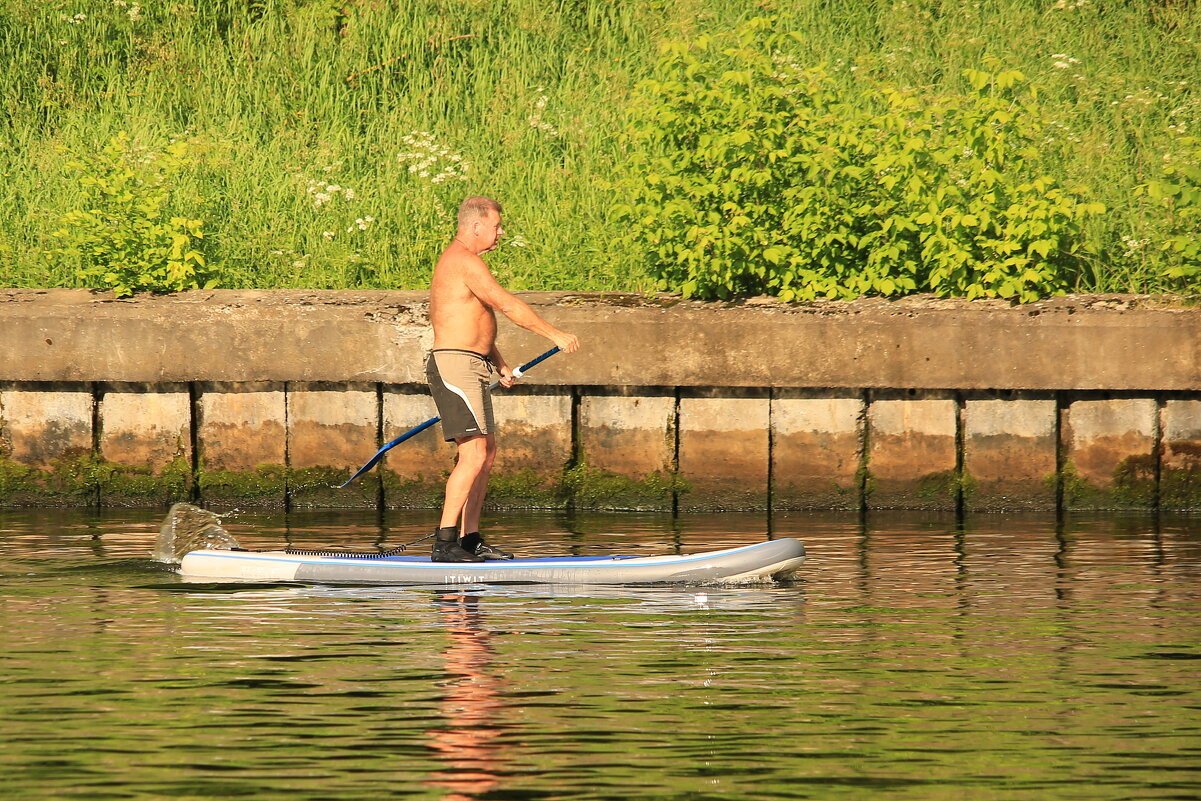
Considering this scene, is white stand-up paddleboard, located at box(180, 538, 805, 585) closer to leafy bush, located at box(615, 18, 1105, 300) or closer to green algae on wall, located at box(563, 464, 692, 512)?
green algae on wall, located at box(563, 464, 692, 512)

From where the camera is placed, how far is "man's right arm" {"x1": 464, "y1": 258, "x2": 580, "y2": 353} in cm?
873

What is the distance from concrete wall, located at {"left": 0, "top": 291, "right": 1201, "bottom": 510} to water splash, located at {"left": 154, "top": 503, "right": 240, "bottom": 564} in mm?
2192

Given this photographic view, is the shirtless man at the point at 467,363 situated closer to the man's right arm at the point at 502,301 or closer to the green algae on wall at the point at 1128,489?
the man's right arm at the point at 502,301

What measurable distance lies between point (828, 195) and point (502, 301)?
3.89m

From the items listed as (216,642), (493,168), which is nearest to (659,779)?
(216,642)

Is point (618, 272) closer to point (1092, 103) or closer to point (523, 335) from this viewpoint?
point (523, 335)

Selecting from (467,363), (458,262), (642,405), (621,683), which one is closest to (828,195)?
(642,405)

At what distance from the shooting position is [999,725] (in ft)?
18.4

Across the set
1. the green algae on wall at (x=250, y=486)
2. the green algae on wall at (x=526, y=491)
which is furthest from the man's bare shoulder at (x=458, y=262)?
the green algae on wall at (x=250, y=486)

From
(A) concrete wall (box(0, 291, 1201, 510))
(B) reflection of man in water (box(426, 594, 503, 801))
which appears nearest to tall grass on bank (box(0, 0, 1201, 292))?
(A) concrete wall (box(0, 291, 1201, 510))

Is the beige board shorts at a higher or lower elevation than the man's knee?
higher

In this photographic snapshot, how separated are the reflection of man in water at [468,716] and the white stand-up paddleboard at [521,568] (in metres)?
1.03

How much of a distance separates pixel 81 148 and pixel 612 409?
5366 mm

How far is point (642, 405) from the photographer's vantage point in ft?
38.5
